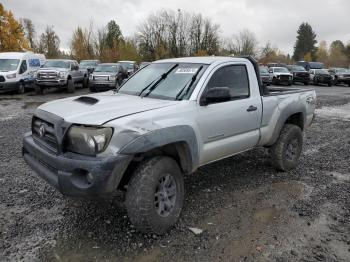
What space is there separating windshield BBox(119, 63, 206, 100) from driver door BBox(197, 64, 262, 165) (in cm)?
28

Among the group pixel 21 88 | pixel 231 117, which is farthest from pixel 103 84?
pixel 231 117

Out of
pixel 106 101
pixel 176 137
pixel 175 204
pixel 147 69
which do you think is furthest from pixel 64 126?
pixel 147 69

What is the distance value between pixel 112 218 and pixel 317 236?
88.1 inches

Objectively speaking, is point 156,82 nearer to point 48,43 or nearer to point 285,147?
point 285,147

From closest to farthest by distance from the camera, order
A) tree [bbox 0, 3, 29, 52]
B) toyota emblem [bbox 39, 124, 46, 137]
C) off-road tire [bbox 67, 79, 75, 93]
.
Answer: toyota emblem [bbox 39, 124, 46, 137] < off-road tire [bbox 67, 79, 75, 93] < tree [bbox 0, 3, 29, 52]

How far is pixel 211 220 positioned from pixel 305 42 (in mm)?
94160

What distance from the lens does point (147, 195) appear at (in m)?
3.33

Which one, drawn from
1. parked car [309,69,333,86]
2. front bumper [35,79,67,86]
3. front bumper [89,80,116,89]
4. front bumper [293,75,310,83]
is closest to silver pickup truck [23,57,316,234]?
front bumper [35,79,67,86]

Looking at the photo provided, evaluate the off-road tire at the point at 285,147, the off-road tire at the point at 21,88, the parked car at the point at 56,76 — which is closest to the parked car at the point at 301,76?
the parked car at the point at 56,76

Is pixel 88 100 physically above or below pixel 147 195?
above

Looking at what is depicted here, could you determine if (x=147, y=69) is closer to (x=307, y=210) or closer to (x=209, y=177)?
(x=209, y=177)

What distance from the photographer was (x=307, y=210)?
4227mm

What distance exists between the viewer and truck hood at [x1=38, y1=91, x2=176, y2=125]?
3.27 metres

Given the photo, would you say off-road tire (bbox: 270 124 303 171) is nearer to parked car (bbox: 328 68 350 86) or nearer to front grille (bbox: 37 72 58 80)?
front grille (bbox: 37 72 58 80)
